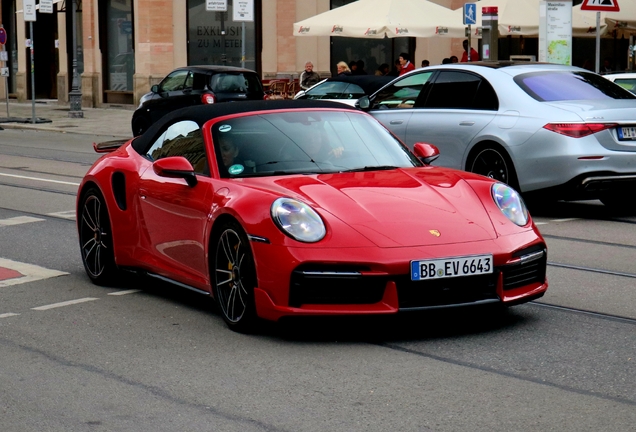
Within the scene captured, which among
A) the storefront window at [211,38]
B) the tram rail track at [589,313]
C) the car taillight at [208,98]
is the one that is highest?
the storefront window at [211,38]

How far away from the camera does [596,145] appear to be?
36.6 ft

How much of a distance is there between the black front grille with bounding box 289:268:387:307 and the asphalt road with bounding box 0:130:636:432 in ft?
0.63

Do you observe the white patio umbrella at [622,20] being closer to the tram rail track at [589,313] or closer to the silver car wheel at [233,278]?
the tram rail track at [589,313]

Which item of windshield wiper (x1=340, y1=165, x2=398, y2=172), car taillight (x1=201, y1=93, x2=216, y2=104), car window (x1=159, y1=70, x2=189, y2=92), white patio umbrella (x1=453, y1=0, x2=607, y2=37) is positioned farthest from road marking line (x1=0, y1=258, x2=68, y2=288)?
car window (x1=159, y1=70, x2=189, y2=92)

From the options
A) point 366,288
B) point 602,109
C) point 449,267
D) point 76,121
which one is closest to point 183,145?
point 366,288

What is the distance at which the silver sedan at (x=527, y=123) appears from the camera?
11180 millimetres

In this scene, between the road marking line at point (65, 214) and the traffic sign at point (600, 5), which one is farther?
the traffic sign at point (600, 5)

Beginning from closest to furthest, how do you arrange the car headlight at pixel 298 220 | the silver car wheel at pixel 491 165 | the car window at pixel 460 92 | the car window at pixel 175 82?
the car headlight at pixel 298 220
the silver car wheel at pixel 491 165
the car window at pixel 460 92
the car window at pixel 175 82

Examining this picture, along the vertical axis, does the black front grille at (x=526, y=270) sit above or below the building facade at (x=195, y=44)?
below

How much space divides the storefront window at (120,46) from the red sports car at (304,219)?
29859mm

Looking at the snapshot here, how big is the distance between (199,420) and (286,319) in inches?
56.3

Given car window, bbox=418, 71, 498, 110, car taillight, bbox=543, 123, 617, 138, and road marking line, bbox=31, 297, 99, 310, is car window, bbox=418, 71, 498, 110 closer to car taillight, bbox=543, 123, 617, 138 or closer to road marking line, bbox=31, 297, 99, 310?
car taillight, bbox=543, 123, 617, 138

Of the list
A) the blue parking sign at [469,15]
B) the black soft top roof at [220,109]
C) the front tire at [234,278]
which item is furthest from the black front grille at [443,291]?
the blue parking sign at [469,15]

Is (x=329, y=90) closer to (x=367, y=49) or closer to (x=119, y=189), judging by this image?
(x=119, y=189)
